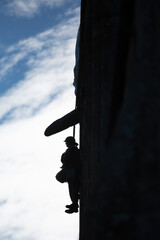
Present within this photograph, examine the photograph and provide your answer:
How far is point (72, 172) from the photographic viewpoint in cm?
902

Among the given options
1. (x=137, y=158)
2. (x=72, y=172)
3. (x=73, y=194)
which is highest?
(x=72, y=172)

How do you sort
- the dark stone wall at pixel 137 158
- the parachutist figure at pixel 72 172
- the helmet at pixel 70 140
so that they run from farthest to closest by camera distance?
the helmet at pixel 70 140
the parachutist figure at pixel 72 172
the dark stone wall at pixel 137 158

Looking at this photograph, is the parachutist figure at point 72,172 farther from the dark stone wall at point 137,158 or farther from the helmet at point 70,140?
the dark stone wall at point 137,158

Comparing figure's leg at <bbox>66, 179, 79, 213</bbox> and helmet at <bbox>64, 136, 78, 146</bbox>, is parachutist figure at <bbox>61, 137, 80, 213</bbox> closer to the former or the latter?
figure's leg at <bbox>66, 179, 79, 213</bbox>

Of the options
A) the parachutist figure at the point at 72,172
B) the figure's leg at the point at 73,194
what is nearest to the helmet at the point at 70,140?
the parachutist figure at the point at 72,172

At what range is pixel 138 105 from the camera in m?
1.87

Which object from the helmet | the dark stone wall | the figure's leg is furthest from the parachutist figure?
the dark stone wall

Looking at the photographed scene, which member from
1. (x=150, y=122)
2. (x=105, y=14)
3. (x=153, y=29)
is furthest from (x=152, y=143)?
(x=105, y=14)

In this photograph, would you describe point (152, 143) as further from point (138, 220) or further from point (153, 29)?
point (153, 29)

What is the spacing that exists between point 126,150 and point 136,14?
690mm

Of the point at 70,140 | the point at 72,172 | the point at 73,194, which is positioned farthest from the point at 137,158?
the point at 70,140

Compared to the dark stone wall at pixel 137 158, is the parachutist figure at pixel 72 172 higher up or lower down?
higher up

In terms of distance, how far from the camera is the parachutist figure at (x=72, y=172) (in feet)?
29.6

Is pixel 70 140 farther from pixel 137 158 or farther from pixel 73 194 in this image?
pixel 137 158
